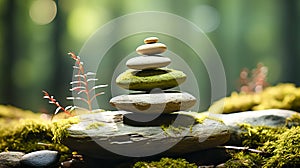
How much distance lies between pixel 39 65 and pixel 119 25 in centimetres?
271

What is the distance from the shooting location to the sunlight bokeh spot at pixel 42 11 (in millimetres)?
8160

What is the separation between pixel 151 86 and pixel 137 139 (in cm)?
48

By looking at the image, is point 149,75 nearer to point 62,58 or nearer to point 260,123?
point 260,123

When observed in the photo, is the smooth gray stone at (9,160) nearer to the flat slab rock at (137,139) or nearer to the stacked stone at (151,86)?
the flat slab rock at (137,139)

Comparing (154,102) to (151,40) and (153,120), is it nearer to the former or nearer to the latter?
(153,120)

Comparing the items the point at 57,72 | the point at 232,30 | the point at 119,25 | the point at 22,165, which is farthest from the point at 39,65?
the point at 22,165

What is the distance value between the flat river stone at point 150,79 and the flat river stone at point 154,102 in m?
0.09

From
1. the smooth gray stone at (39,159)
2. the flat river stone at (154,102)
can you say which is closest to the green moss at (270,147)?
the flat river stone at (154,102)

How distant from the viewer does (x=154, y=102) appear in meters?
2.88

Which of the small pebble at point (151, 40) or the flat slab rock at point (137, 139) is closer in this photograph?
the flat slab rock at point (137, 139)

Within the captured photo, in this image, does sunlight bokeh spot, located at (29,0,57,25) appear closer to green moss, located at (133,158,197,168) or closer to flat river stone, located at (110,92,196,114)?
flat river stone, located at (110,92,196,114)

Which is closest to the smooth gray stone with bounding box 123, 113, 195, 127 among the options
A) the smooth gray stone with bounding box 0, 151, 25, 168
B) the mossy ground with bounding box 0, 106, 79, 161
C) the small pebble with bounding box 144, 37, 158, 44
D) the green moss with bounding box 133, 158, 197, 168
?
the green moss with bounding box 133, 158, 197, 168

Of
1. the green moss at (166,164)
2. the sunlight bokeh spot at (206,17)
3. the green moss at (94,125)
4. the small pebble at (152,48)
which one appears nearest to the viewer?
the green moss at (166,164)

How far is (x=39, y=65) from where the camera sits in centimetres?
995
